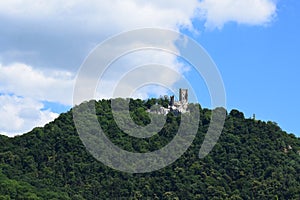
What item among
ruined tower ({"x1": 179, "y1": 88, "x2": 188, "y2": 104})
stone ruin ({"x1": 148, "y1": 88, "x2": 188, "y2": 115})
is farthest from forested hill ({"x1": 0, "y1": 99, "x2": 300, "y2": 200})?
ruined tower ({"x1": 179, "y1": 88, "x2": 188, "y2": 104})

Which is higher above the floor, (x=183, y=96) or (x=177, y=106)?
(x=183, y=96)

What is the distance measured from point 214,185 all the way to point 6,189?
920 inches

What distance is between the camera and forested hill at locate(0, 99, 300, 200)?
257 feet

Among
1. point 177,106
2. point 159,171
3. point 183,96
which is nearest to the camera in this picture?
point 159,171

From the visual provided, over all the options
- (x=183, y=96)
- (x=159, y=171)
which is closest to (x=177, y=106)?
(x=183, y=96)

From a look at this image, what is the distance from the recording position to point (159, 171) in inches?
3307

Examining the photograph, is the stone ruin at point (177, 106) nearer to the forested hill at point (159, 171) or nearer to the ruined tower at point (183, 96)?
the ruined tower at point (183, 96)

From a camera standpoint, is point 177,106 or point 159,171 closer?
point 159,171

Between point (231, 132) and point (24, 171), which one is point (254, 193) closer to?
point (231, 132)

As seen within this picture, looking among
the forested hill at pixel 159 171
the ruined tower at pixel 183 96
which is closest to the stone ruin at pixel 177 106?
the ruined tower at pixel 183 96

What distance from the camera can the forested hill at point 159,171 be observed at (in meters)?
78.3

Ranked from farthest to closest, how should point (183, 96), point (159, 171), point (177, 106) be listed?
1. point (183, 96)
2. point (177, 106)
3. point (159, 171)

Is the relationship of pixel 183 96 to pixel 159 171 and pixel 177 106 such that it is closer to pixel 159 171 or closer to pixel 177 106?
pixel 177 106

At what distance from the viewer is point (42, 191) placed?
247 ft
